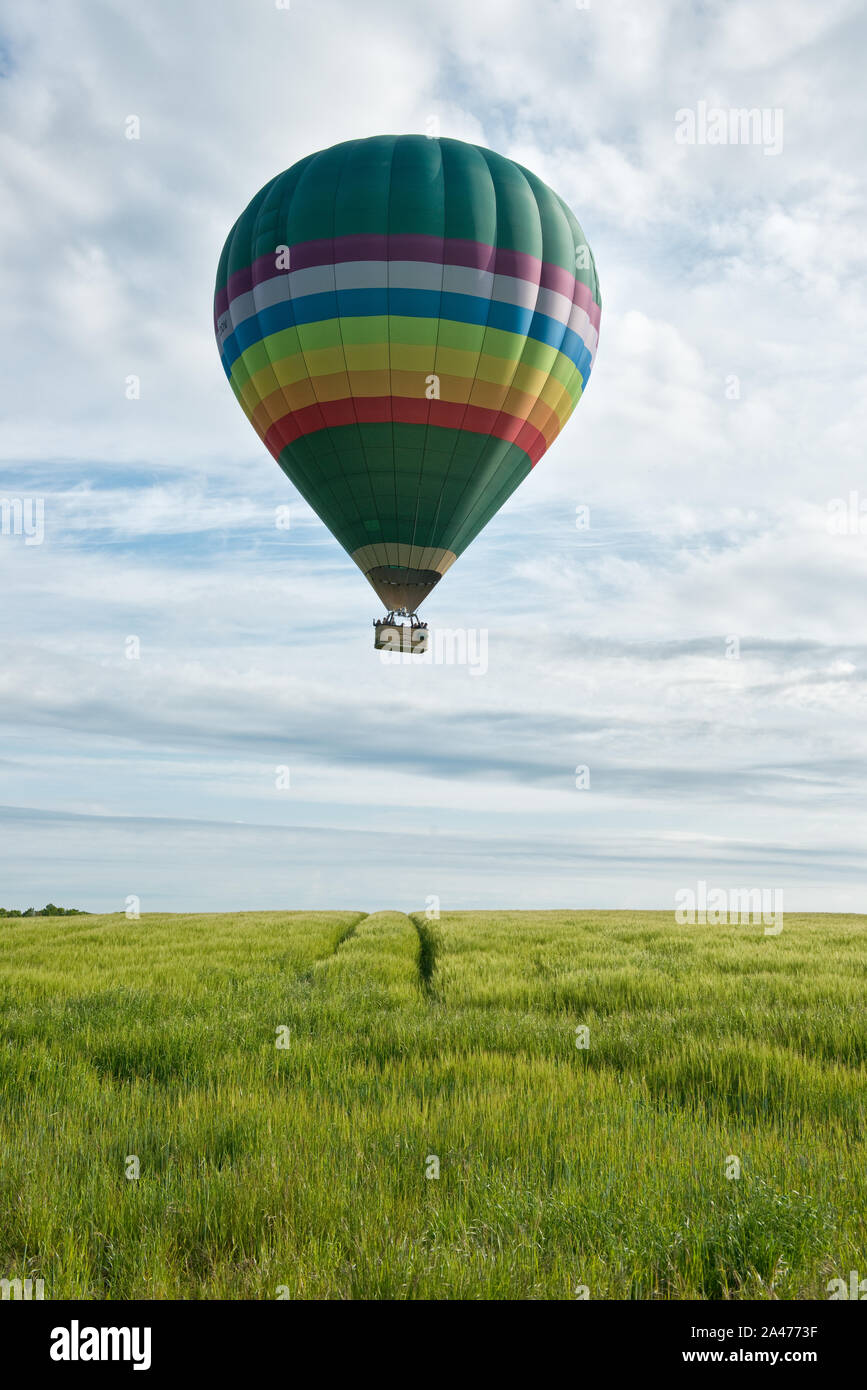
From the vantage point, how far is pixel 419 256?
17.1m

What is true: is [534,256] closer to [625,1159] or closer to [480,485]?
[480,485]

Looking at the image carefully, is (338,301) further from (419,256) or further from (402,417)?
(402,417)

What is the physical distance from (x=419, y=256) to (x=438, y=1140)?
17607 millimetres

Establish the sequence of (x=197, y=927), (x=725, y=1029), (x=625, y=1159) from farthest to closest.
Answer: (x=197, y=927) < (x=725, y=1029) < (x=625, y=1159)

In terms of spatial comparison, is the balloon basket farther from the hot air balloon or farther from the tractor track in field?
Answer: the tractor track in field

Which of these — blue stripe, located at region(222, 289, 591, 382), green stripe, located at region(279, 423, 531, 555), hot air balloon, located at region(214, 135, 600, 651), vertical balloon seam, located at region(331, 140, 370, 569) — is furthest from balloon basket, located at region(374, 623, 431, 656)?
blue stripe, located at region(222, 289, 591, 382)

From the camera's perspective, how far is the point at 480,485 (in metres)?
19.1

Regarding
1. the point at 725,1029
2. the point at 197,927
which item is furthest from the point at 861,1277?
the point at 197,927

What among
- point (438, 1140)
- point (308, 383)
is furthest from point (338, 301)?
point (438, 1140)

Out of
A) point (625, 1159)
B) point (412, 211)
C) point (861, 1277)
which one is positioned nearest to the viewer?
point (861, 1277)

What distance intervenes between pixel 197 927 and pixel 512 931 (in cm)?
971

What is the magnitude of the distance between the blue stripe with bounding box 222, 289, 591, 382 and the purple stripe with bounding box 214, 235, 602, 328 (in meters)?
0.76

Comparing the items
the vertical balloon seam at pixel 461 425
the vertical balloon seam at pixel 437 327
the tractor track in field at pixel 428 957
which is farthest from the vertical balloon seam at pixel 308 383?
the tractor track in field at pixel 428 957

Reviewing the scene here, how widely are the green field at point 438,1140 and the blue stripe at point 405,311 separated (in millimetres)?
14242
